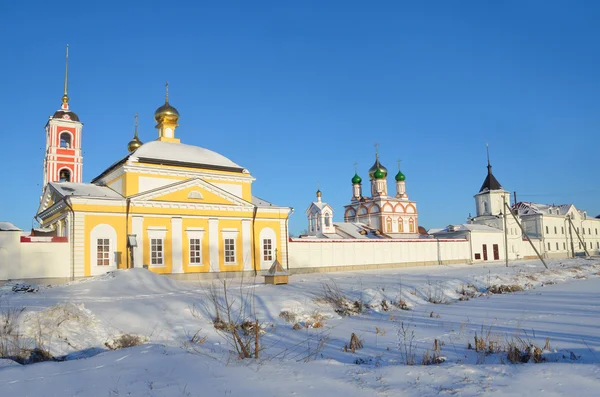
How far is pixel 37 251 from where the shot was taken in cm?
2031

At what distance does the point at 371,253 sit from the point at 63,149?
25.1 m

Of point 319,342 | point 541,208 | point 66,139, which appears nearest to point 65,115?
point 66,139

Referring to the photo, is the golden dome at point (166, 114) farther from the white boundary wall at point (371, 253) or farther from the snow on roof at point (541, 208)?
the snow on roof at point (541, 208)

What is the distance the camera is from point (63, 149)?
3816 centimetres

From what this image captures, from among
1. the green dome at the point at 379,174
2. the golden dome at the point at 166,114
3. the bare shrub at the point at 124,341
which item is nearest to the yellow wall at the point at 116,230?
the golden dome at the point at 166,114

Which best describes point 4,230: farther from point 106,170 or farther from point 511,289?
point 511,289

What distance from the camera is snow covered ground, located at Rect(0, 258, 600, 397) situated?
16.7 ft

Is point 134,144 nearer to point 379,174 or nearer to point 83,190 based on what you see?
point 83,190

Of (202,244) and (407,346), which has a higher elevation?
(202,244)

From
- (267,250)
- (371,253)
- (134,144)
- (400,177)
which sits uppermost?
(134,144)

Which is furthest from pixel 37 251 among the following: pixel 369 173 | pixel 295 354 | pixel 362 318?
pixel 369 173

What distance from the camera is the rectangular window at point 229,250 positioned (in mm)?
25503

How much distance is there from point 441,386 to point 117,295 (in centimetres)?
1135

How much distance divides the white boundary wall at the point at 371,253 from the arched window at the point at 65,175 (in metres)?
20.0
